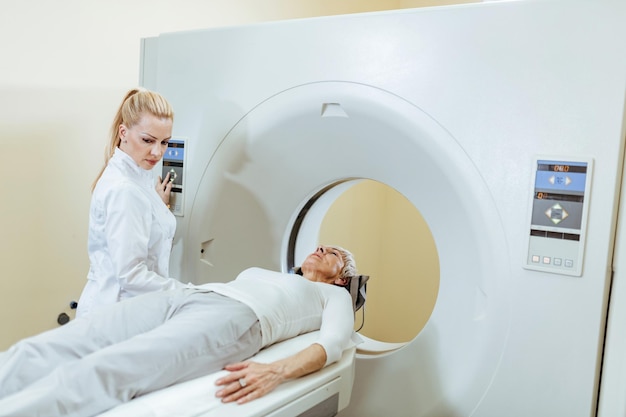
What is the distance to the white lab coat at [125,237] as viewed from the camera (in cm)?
155

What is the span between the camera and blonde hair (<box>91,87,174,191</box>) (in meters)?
1.63

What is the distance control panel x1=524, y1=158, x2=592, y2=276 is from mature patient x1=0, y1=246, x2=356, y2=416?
0.51 m

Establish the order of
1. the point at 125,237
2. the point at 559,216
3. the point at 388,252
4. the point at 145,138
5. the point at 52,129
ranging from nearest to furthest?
1. the point at 559,216
2. the point at 125,237
3. the point at 145,138
4. the point at 52,129
5. the point at 388,252

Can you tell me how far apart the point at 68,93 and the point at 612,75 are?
168 cm

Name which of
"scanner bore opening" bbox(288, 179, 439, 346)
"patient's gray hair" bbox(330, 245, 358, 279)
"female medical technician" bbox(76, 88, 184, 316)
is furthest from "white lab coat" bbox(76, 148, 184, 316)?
"scanner bore opening" bbox(288, 179, 439, 346)

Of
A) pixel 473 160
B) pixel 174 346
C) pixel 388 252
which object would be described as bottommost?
pixel 388 252

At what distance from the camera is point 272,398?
118 cm

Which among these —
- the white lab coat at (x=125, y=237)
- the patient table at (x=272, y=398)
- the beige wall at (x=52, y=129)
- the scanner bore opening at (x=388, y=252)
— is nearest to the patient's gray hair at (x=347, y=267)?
the patient table at (x=272, y=398)

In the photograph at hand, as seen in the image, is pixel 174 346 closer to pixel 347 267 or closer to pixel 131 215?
pixel 131 215

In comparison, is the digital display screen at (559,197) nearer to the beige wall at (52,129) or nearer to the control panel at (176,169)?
the control panel at (176,169)

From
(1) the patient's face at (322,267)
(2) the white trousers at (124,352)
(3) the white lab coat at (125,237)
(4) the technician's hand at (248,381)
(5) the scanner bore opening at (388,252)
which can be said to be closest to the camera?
(2) the white trousers at (124,352)

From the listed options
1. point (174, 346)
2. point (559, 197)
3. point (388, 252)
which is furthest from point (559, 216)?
point (388, 252)

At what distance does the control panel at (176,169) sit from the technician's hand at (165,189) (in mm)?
12

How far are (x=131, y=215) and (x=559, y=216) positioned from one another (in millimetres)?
1066
